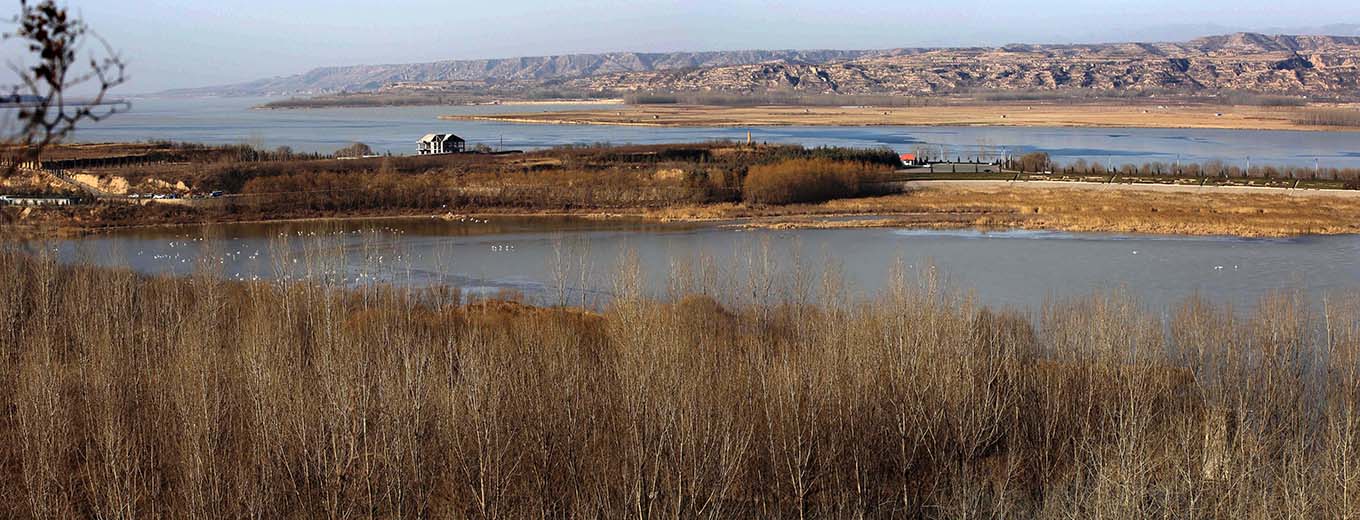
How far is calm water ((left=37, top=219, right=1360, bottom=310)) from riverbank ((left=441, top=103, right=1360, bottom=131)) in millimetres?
40032

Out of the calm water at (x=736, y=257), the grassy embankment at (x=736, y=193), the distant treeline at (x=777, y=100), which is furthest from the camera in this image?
the distant treeline at (x=777, y=100)

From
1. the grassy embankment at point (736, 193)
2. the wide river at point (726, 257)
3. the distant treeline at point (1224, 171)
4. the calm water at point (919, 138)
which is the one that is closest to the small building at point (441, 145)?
the calm water at point (919, 138)

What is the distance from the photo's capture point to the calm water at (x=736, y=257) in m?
14.1

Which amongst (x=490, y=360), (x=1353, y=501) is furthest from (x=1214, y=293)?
(x=490, y=360)

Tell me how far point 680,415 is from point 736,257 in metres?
8.91

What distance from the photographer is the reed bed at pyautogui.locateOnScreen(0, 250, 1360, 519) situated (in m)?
6.20

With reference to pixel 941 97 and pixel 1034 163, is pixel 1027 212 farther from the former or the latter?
pixel 941 97

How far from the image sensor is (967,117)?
228 ft

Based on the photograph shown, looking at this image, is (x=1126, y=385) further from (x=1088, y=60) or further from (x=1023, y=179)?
(x=1088, y=60)

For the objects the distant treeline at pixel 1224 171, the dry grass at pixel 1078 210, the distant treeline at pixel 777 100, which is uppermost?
the distant treeline at pixel 777 100

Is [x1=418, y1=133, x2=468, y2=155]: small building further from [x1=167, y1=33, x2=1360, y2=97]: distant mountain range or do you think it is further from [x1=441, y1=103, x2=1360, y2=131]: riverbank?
[x1=167, y1=33, x2=1360, y2=97]: distant mountain range

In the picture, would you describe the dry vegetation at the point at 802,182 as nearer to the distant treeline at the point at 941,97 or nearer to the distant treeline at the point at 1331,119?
the distant treeline at the point at 1331,119

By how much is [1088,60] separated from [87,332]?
370 ft

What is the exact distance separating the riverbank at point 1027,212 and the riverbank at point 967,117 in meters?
33.3
